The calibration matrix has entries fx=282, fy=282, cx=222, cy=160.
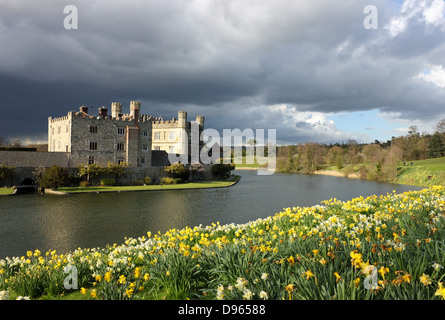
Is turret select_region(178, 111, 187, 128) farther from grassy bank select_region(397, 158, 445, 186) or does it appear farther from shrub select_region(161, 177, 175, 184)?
grassy bank select_region(397, 158, 445, 186)

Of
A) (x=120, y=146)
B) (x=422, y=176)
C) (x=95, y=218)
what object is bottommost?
(x=95, y=218)

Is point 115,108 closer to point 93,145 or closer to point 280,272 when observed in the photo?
point 93,145

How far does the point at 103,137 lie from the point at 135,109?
779 centimetres

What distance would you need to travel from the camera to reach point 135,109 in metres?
50.1

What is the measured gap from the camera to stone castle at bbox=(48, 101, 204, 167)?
43.6 metres

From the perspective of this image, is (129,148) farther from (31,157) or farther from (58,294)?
(58,294)

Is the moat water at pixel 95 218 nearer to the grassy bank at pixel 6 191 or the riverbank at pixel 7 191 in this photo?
the riverbank at pixel 7 191

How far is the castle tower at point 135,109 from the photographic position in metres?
49.8

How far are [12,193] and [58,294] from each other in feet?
113

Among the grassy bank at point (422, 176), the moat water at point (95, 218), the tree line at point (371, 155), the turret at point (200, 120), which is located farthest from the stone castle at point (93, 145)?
the tree line at point (371, 155)

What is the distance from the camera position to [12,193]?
106 feet

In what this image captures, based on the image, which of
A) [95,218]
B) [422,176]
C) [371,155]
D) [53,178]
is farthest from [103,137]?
[371,155]
